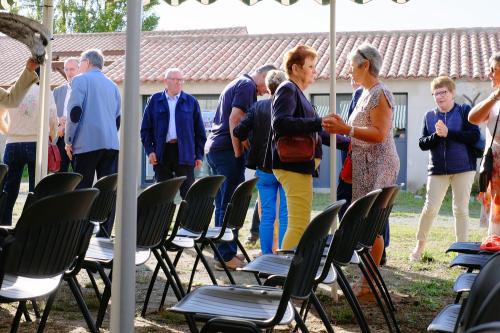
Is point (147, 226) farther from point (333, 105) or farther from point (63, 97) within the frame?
point (63, 97)

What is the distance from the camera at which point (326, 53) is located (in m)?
24.6

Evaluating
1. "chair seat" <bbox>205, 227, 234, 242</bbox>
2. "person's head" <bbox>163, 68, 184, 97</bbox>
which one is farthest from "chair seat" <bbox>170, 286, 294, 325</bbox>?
"person's head" <bbox>163, 68, 184, 97</bbox>

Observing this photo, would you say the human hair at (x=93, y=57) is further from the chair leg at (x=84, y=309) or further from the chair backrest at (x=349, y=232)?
the chair leg at (x=84, y=309)

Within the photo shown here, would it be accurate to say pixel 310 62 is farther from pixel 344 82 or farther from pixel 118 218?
pixel 344 82

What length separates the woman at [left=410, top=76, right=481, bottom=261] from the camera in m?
7.81

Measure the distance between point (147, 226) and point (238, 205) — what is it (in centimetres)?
140

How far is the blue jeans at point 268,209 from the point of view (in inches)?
252

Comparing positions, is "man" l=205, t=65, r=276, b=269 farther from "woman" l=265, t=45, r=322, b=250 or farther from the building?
the building

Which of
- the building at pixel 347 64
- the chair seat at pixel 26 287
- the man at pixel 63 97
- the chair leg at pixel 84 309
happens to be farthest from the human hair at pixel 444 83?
the building at pixel 347 64

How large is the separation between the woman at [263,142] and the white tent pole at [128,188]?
362cm

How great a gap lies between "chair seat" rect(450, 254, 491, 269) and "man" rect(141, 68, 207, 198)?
396 centimetres

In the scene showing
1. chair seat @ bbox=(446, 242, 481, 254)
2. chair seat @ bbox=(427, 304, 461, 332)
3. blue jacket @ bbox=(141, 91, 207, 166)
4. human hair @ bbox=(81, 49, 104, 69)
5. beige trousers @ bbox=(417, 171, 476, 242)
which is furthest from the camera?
blue jacket @ bbox=(141, 91, 207, 166)

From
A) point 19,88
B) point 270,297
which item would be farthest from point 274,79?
point 270,297

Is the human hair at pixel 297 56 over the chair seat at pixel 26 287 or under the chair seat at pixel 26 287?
over
